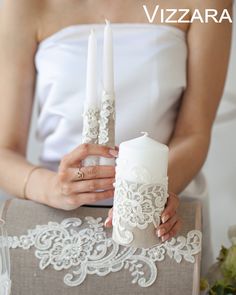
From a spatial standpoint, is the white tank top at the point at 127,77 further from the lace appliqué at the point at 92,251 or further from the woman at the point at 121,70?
the lace appliqué at the point at 92,251

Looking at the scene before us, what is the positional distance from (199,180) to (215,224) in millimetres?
299

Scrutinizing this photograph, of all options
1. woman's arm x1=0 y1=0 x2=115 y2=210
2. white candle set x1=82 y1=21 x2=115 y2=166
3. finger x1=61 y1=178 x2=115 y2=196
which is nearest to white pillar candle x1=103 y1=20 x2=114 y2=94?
white candle set x1=82 y1=21 x2=115 y2=166

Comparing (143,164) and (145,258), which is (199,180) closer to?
(145,258)

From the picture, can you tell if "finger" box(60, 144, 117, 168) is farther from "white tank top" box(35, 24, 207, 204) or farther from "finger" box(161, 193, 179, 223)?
"white tank top" box(35, 24, 207, 204)

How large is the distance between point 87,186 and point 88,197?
0.02 meters

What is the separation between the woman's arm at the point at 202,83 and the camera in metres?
0.88

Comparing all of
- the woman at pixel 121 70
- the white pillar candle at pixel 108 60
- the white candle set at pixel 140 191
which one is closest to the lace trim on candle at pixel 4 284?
the white candle set at pixel 140 191

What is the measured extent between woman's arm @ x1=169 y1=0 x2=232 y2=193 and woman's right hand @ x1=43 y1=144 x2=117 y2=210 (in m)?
0.23

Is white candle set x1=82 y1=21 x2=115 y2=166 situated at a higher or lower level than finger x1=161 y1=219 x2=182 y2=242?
higher

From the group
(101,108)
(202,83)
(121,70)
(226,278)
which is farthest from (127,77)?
(226,278)

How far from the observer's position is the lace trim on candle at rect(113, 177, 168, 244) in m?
0.53

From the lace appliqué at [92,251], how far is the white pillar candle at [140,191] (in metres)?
0.10

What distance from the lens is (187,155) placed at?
0.84m

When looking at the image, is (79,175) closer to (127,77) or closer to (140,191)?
(140,191)
